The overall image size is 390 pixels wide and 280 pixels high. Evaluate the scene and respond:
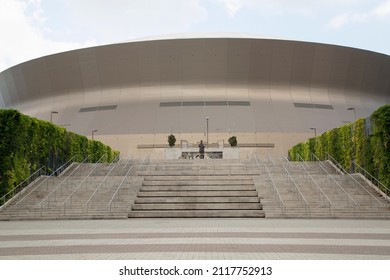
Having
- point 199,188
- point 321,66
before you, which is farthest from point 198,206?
point 321,66

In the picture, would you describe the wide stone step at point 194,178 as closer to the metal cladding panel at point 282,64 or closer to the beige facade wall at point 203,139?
the beige facade wall at point 203,139

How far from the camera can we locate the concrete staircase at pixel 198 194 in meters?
15.7

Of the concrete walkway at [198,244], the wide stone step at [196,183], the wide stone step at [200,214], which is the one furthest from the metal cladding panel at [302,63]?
the concrete walkway at [198,244]

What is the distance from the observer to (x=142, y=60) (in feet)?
154

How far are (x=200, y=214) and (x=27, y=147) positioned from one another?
8539 millimetres

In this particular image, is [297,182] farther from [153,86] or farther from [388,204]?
[153,86]

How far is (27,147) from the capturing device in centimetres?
1920

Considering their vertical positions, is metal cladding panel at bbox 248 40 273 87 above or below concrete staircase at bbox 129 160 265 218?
above

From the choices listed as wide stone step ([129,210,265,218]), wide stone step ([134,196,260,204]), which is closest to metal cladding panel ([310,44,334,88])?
wide stone step ([134,196,260,204])

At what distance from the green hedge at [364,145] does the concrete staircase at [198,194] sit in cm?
495

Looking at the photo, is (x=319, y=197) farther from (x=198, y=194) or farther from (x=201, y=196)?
(x=198, y=194)

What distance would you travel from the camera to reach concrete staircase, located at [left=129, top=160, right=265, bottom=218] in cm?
1573

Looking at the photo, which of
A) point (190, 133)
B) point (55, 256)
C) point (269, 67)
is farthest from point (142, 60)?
point (55, 256)

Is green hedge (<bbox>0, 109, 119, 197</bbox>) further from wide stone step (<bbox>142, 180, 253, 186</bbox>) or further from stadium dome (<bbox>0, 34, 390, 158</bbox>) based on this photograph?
stadium dome (<bbox>0, 34, 390, 158</bbox>)
